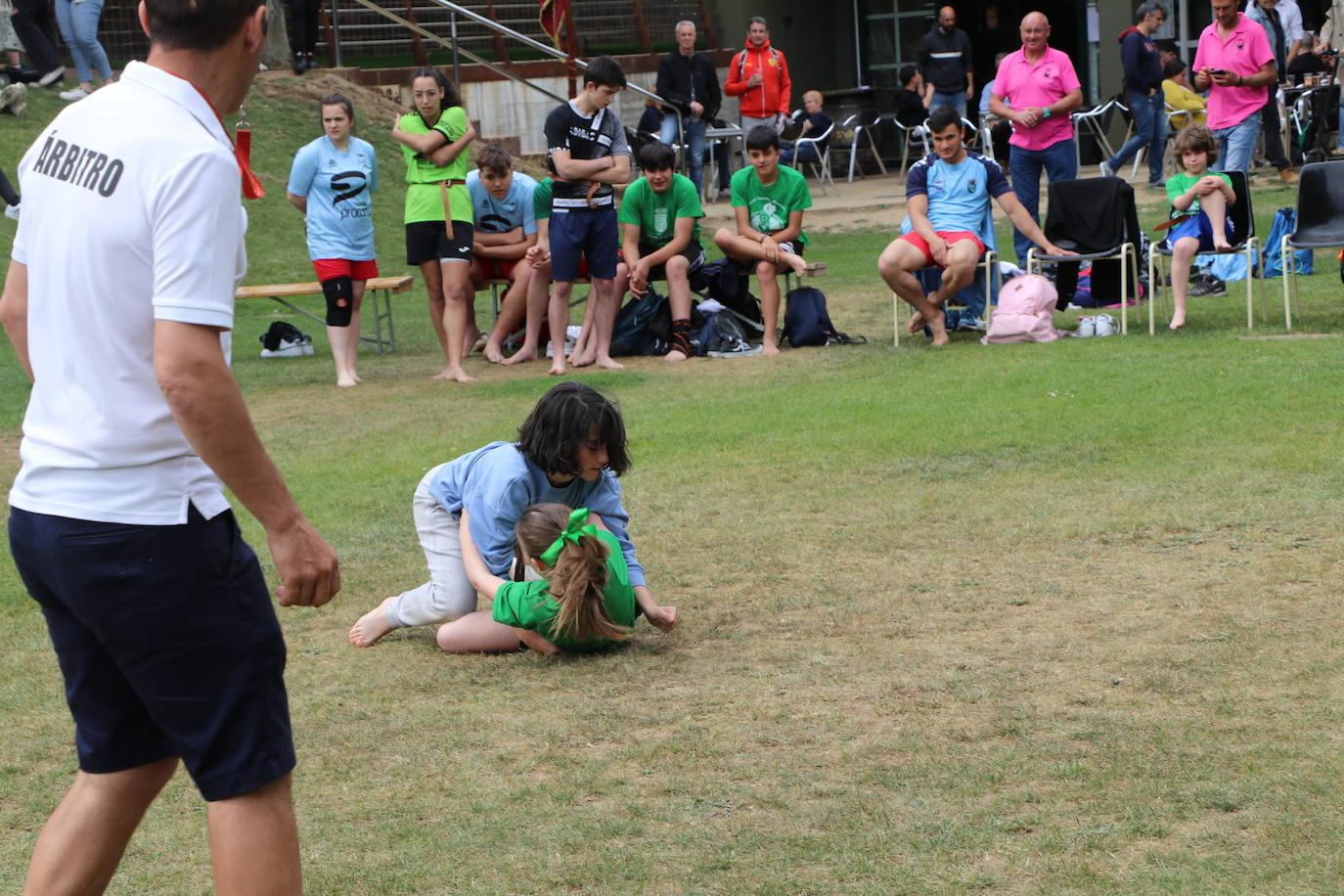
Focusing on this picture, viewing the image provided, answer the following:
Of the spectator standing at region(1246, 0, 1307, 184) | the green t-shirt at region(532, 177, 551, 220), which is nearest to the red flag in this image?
the spectator standing at region(1246, 0, 1307, 184)

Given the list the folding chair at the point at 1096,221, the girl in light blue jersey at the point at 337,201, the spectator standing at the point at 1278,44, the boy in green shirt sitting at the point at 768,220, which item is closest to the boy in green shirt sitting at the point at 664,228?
the boy in green shirt sitting at the point at 768,220

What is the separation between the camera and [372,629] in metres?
5.37

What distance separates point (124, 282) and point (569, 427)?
232 centimetres

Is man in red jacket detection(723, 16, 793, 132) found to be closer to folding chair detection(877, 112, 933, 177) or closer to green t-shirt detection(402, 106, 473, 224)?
folding chair detection(877, 112, 933, 177)

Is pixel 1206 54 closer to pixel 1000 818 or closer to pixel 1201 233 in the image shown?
pixel 1201 233

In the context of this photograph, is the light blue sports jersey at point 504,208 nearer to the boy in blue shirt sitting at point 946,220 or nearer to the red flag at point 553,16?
the boy in blue shirt sitting at point 946,220

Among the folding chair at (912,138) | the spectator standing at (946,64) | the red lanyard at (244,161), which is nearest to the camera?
the red lanyard at (244,161)

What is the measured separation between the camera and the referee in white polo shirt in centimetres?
252

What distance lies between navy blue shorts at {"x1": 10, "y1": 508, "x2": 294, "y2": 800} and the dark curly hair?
209cm

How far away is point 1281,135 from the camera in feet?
64.9

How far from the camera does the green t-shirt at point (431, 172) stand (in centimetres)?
1067

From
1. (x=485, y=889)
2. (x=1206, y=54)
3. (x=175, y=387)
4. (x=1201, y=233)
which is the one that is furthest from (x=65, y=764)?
(x=1206, y=54)

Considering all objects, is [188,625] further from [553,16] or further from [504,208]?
[553,16]

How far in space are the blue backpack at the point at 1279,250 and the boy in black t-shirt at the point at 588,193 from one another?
4.26 metres
